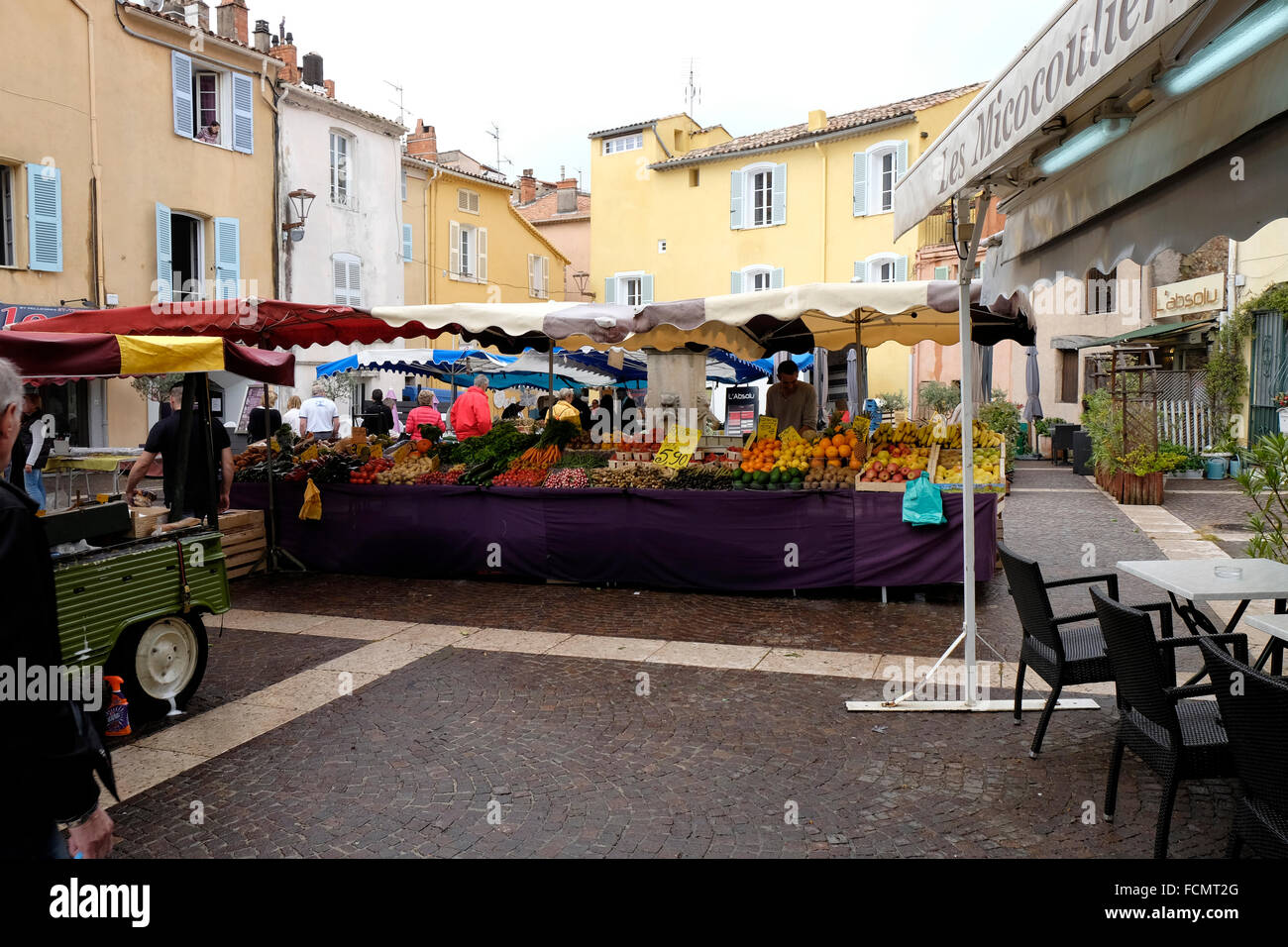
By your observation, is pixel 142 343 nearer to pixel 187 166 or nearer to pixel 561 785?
pixel 561 785

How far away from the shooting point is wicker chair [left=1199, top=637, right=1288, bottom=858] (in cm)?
257

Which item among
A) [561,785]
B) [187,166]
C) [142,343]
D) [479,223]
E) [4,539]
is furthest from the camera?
[479,223]

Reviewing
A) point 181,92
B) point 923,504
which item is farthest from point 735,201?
point 923,504

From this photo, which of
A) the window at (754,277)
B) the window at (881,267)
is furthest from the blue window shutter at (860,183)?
the window at (754,277)

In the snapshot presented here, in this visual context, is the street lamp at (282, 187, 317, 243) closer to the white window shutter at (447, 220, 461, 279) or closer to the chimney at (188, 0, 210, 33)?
the chimney at (188, 0, 210, 33)

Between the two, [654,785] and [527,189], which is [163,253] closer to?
[654,785]

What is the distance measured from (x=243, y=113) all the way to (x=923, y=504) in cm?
→ 1881

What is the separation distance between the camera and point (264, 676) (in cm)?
596

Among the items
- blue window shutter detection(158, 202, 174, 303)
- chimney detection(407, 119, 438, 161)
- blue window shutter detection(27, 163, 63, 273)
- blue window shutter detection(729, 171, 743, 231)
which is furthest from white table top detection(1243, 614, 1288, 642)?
chimney detection(407, 119, 438, 161)

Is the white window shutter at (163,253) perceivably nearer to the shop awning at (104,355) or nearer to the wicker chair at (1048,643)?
the shop awning at (104,355)

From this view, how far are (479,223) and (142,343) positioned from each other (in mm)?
25582

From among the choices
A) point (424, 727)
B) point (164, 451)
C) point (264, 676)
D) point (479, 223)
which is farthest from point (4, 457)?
point (479, 223)

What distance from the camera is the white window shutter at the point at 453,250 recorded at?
28828mm

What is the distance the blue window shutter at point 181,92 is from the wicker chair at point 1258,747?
21.0 meters
